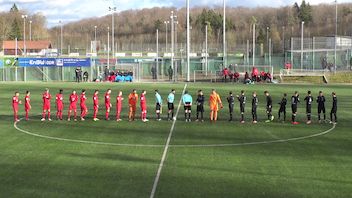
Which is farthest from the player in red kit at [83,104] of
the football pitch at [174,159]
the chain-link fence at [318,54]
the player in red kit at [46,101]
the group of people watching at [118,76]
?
the chain-link fence at [318,54]

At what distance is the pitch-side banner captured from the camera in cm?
6700

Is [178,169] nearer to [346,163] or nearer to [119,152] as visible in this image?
[119,152]

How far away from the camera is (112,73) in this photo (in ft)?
210

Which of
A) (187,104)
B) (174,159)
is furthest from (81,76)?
(174,159)

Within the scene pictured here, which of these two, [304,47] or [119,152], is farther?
[304,47]

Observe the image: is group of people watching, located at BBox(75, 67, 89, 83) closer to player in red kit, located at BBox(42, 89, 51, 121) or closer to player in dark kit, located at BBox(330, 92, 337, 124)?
player in red kit, located at BBox(42, 89, 51, 121)

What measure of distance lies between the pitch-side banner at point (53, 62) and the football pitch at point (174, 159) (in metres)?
39.6

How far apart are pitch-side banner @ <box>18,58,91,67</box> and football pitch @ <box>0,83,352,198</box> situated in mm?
39565

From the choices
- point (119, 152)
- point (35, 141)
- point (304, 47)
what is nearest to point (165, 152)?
point (119, 152)

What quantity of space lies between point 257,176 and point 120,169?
423cm

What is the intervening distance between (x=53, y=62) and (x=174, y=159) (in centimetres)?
5292

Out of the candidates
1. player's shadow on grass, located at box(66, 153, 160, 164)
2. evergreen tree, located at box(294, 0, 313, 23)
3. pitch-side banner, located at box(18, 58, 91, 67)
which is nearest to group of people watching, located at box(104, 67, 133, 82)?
pitch-side banner, located at box(18, 58, 91, 67)

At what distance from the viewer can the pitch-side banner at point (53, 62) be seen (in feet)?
220

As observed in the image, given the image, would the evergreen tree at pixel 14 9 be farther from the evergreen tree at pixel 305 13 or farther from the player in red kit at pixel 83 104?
the player in red kit at pixel 83 104
